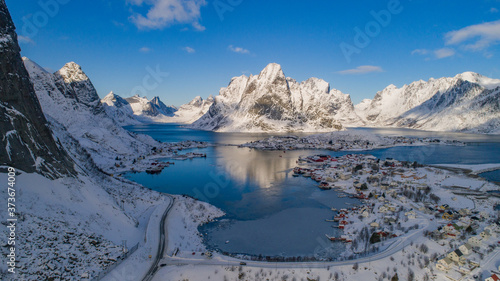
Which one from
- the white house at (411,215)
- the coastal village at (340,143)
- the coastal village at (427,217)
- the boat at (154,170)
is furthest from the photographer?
the coastal village at (340,143)

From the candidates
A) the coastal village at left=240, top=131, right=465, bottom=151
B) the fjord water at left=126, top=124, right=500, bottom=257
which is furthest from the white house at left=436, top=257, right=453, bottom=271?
the coastal village at left=240, top=131, right=465, bottom=151

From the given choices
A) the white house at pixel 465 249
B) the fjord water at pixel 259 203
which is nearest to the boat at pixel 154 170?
the fjord water at pixel 259 203

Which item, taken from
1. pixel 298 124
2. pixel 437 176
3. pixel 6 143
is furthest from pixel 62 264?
pixel 298 124

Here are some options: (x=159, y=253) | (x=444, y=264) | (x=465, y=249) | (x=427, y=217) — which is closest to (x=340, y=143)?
(x=427, y=217)

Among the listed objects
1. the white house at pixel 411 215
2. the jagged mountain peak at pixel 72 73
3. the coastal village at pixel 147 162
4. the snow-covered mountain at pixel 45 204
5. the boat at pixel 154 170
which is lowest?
the white house at pixel 411 215

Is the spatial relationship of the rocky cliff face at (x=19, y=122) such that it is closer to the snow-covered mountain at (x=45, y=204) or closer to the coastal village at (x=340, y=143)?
the snow-covered mountain at (x=45, y=204)

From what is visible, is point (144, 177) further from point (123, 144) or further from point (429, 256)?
point (429, 256)

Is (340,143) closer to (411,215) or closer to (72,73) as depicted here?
(411,215)
